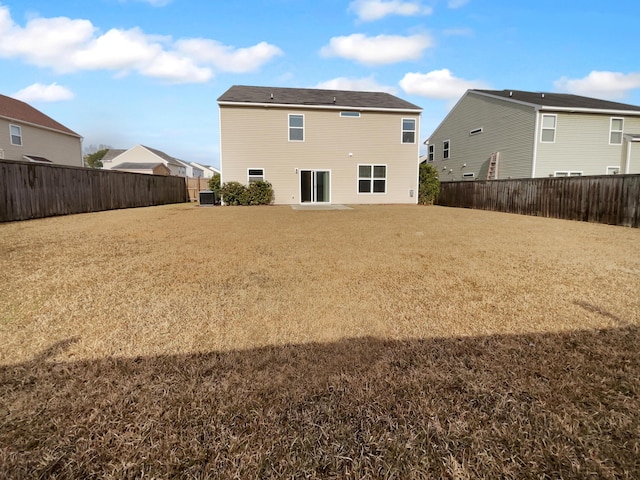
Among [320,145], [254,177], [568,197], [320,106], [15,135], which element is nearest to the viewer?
[568,197]

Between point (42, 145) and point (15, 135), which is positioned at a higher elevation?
point (15, 135)

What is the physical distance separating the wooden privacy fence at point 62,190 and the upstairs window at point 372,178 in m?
12.1

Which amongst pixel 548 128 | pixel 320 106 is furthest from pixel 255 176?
pixel 548 128

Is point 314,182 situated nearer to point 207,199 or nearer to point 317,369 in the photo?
point 207,199

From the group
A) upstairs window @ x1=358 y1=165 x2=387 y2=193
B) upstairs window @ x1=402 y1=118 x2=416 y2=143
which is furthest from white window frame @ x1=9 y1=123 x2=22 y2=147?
upstairs window @ x1=402 y1=118 x2=416 y2=143

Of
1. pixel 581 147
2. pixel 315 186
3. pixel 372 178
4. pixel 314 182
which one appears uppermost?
pixel 581 147

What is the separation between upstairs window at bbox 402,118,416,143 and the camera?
19.5m

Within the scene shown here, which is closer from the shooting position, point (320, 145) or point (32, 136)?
point (320, 145)

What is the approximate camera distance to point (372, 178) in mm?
19391

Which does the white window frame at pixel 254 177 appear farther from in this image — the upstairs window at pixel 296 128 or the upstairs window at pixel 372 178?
the upstairs window at pixel 372 178

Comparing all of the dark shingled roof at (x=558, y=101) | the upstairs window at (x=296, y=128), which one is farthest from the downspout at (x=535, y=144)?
the upstairs window at (x=296, y=128)

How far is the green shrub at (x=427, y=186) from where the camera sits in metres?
20.4

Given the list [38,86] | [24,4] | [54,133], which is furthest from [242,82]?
[38,86]

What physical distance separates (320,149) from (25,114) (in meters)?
20.9
